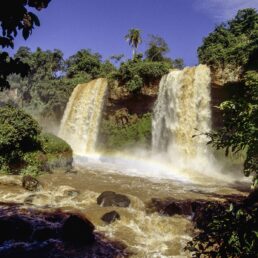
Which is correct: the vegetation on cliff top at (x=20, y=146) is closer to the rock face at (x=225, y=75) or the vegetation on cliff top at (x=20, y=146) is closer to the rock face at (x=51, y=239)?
the rock face at (x=51, y=239)

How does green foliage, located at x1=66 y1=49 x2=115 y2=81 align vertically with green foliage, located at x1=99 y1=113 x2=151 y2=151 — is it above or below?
above

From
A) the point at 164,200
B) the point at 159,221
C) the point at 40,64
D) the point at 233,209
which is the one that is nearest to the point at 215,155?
the point at 164,200

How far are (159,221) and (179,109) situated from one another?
15461 mm

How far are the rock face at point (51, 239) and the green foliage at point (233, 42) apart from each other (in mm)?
17113

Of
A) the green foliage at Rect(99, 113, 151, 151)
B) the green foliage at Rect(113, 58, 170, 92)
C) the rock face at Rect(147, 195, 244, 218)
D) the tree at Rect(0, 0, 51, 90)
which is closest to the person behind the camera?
the tree at Rect(0, 0, 51, 90)

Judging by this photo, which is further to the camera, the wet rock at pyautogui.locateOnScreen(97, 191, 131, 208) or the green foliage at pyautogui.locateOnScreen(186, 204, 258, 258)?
the wet rock at pyautogui.locateOnScreen(97, 191, 131, 208)

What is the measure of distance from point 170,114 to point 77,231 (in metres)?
18.2

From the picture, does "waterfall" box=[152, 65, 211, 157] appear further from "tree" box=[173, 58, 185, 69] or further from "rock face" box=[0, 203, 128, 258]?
"tree" box=[173, 58, 185, 69]

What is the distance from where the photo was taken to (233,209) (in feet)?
14.3

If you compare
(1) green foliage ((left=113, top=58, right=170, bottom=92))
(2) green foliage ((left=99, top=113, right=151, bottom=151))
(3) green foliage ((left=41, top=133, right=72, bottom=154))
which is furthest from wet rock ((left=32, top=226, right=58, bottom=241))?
(2) green foliage ((left=99, top=113, right=151, bottom=151))

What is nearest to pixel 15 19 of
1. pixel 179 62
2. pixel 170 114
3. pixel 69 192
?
pixel 69 192

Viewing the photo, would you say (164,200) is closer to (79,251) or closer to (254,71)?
(79,251)

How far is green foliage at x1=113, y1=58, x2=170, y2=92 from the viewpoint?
29.9 m

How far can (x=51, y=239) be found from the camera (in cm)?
1062
